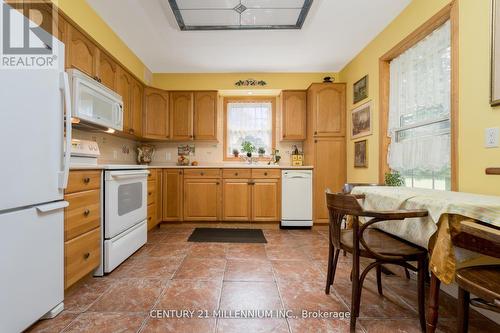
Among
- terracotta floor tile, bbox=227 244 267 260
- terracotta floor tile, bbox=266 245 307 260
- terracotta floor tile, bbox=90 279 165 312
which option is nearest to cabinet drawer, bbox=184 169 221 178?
terracotta floor tile, bbox=227 244 267 260

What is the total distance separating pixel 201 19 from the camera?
8.25ft

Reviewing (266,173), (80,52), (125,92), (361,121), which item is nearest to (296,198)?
(266,173)

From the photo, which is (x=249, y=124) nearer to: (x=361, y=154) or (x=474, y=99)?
(x=361, y=154)

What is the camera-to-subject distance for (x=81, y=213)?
168cm

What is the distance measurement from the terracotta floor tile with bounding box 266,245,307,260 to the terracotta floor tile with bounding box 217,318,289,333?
3.22 feet

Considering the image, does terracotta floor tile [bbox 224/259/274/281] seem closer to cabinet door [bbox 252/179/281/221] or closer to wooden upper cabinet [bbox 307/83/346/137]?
cabinet door [bbox 252/179/281/221]

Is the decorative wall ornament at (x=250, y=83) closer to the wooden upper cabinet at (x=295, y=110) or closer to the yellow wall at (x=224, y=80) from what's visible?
the yellow wall at (x=224, y=80)

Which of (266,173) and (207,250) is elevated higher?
(266,173)

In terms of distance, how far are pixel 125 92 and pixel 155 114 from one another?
728 mm

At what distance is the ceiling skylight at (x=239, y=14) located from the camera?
89.0 inches

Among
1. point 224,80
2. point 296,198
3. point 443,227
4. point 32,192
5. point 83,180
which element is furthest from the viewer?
point 224,80

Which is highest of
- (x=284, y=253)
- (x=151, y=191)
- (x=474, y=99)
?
(x=474, y=99)

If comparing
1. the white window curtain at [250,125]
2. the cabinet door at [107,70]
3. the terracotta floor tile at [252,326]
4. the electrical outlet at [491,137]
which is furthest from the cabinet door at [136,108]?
the electrical outlet at [491,137]

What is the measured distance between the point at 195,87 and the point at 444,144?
135 inches
